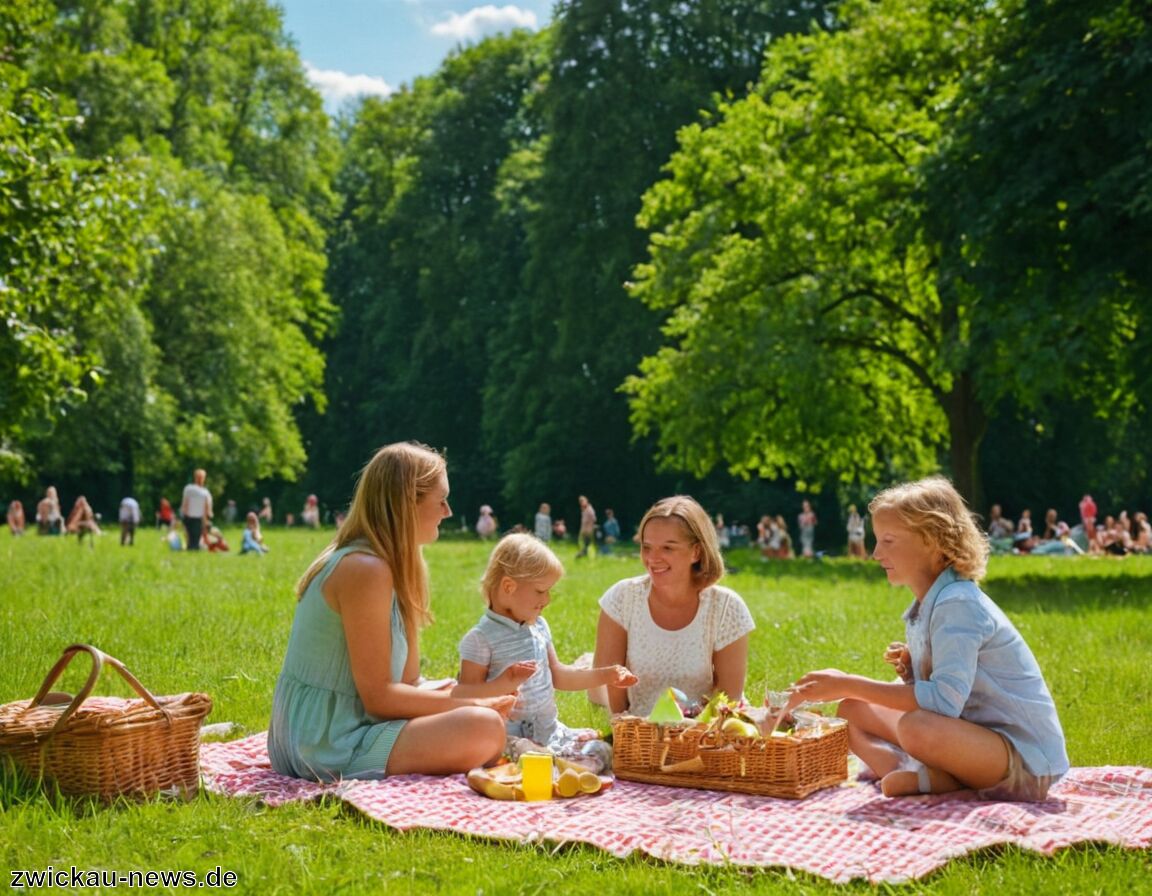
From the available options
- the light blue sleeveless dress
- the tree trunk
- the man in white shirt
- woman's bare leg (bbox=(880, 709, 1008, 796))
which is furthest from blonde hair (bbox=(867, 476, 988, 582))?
the man in white shirt

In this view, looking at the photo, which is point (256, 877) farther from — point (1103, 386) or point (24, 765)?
point (1103, 386)

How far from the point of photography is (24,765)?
17.1 ft

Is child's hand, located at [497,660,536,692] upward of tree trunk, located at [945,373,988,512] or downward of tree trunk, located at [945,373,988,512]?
downward

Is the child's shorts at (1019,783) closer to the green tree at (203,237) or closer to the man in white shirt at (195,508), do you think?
the man in white shirt at (195,508)

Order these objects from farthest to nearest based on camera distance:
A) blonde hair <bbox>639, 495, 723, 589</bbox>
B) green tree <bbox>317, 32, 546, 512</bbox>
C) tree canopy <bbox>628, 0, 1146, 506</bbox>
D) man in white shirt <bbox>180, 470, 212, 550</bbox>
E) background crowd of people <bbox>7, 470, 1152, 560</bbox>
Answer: green tree <bbox>317, 32, 546, 512</bbox> → background crowd of people <bbox>7, 470, 1152, 560</bbox> → man in white shirt <bbox>180, 470, 212, 550</bbox> → tree canopy <bbox>628, 0, 1146, 506</bbox> → blonde hair <bbox>639, 495, 723, 589</bbox>

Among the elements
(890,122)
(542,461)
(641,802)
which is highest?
(890,122)

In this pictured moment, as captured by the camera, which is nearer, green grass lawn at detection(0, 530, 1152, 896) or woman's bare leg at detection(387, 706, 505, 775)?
green grass lawn at detection(0, 530, 1152, 896)

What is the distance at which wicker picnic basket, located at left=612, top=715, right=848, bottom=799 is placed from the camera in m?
5.56

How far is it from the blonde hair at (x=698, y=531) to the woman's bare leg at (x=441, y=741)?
49.6 inches

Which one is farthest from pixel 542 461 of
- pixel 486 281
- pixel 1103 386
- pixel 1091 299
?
pixel 1091 299

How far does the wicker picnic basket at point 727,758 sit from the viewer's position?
5562 millimetres

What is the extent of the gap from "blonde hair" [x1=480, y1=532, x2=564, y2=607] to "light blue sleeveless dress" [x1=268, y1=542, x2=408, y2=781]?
0.59 metres

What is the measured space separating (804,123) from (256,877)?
75.8 ft

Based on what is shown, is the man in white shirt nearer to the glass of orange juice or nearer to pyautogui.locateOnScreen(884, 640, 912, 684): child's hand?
the glass of orange juice
